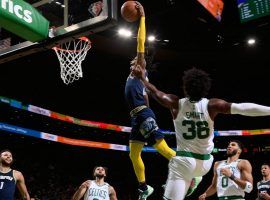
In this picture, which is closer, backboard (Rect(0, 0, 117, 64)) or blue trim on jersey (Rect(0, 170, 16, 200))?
backboard (Rect(0, 0, 117, 64))

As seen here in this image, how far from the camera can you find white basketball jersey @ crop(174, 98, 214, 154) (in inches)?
158

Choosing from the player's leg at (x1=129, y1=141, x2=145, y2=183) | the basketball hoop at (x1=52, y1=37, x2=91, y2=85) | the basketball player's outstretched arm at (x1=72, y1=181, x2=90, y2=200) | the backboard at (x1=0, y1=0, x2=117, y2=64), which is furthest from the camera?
the basketball hoop at (x1=52, y1=37, x2=91, y2=85)

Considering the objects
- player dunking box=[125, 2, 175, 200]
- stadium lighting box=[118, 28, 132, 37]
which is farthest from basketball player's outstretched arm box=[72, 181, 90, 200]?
stadium lighting box=[118, 28, 132, 37]

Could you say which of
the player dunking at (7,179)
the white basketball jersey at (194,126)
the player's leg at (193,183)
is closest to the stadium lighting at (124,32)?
the player dunking at (7,179)

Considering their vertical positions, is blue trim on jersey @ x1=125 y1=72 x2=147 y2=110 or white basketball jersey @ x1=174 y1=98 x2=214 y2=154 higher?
blue trim on jersey @ x1=125 y1=72 x2=147 y2=110

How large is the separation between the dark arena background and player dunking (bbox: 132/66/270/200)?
8.66 metres

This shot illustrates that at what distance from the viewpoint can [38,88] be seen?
49.9ft

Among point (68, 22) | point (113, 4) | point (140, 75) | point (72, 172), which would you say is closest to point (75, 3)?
point (68, 22)

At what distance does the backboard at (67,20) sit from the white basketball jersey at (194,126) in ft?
6.04

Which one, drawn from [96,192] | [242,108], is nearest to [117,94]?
[96,192]

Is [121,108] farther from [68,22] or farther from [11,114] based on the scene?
[68,22]

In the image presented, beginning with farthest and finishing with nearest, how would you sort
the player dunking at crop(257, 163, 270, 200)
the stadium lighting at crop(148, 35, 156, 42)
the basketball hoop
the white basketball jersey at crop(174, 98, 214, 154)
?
the stadium lighting at crop(148, 35, 156, 42), the basketball hoop, the player dunking at crop(257, 163, 270, 200), the white basketball jersey at crop(174, 98, 214, 154)

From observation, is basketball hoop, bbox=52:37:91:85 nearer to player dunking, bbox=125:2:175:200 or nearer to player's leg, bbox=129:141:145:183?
player dunking, bbox=125:2:175:200

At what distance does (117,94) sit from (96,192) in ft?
32.6
